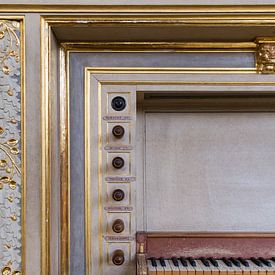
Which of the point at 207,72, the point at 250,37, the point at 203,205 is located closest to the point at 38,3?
the point at 207,72

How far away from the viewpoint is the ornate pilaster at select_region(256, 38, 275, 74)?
171 cm

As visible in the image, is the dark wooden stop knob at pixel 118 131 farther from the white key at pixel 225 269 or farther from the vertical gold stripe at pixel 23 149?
the white key at pixel 225 269

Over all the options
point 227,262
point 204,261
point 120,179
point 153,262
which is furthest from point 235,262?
point 120,179

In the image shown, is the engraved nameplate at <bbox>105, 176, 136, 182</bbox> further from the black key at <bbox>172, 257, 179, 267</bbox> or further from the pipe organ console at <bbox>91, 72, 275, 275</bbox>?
the black key at <bbox>172, 257, 179, 267</bbox>

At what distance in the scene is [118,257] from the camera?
1.81m

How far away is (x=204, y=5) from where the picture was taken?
1497 millimetres

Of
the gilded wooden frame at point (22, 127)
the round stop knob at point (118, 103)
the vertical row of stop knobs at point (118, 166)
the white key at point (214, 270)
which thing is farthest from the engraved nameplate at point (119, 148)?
the white key at point (214, 270)

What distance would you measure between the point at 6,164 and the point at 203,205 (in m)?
1.00

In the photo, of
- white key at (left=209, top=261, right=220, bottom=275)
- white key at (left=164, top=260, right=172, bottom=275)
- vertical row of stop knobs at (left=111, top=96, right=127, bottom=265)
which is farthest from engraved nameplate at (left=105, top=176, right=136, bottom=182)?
white key at (left=209, top=261, right=220, bottom=275)

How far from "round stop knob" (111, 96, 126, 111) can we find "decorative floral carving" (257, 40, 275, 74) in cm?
60

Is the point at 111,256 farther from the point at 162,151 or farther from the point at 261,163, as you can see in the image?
the point at 261,163

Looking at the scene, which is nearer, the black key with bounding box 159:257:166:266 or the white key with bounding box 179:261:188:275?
the white key with bounding box 179:261:188:275

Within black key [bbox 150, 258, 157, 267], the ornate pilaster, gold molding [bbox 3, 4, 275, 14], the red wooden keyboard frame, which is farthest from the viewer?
the red wooden keyboard frame

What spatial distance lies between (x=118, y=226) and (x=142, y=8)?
0.92 m
